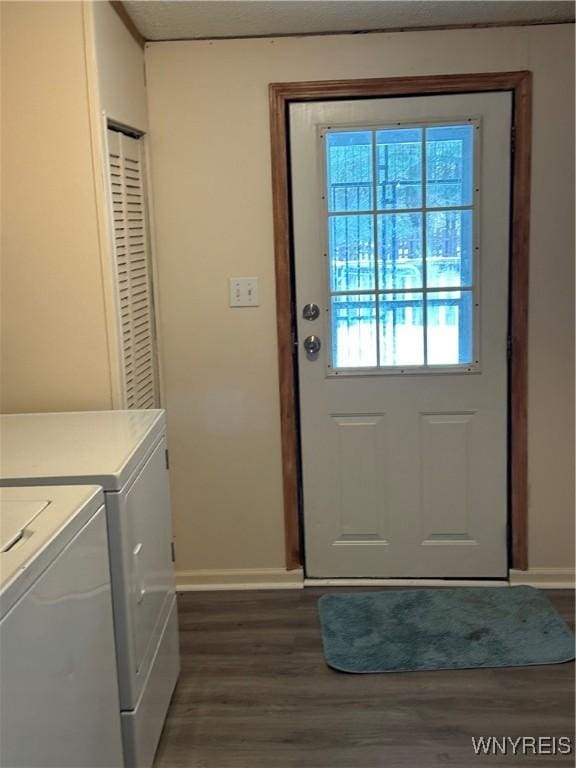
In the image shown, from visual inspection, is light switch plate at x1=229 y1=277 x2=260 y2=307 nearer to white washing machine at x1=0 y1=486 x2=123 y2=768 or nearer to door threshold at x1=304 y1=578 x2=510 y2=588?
door threshold at x1=304 y1=578 x2=510 y2=588

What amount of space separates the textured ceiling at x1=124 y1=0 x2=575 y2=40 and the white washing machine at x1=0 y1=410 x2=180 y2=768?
1.32 meters

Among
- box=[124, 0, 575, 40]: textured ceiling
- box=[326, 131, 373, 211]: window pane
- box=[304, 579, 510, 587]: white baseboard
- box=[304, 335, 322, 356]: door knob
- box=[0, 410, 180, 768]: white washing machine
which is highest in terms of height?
box=[124, 0, 575, 40]: textured ceiling

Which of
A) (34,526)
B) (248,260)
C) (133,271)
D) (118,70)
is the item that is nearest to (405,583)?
(248,260)

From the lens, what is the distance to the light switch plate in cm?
→ 308

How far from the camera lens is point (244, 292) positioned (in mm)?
3086

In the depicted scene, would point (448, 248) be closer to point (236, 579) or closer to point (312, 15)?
point (312, 15)

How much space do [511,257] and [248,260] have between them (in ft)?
3.22

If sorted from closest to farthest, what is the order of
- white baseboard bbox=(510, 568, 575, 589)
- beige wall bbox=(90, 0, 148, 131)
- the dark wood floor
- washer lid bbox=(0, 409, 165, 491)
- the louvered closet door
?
1. washer lid bbox=(0, 409, 165, 491)
2. the dark wood floor
3. beige wall bbox=(90, 0, 148, 131)
4. the louvered closet door
5. white baseboard bbox=(510, 568, 575, 589)

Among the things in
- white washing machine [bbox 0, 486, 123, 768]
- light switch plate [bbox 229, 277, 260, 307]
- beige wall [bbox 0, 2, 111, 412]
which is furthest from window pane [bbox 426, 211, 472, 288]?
white washing machine [bbox 0, 486, 123, 768]

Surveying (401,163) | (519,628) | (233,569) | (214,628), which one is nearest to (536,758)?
(519,628)

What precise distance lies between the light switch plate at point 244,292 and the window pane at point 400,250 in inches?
18.6

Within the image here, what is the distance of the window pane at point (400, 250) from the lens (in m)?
3.03

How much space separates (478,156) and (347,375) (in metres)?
0.94

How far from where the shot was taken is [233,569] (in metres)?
3.28
